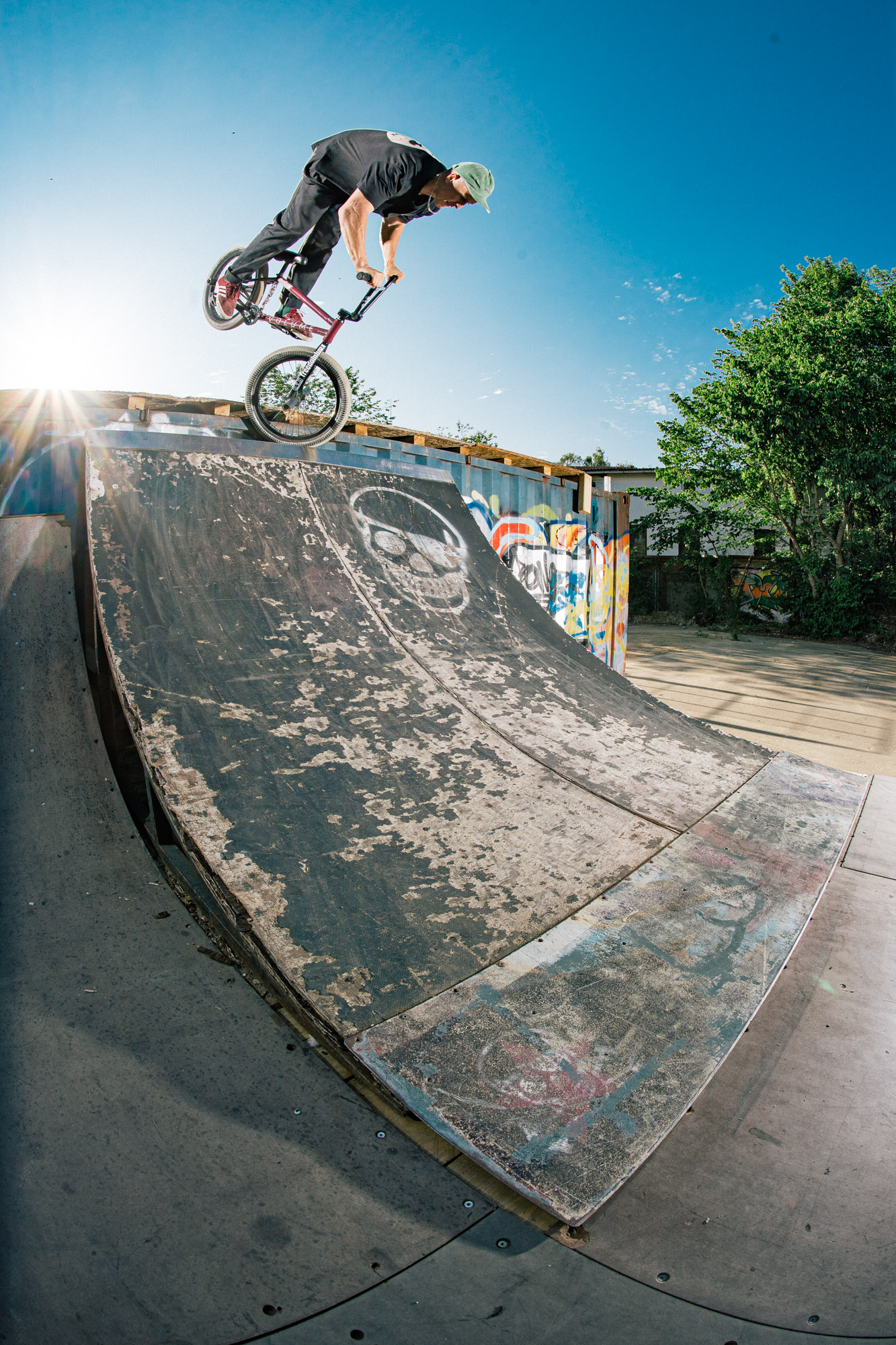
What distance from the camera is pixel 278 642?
10.6ft

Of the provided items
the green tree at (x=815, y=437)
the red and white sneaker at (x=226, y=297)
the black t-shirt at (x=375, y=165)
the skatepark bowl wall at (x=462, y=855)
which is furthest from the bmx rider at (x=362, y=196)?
the green tree at (x=815, y=437)

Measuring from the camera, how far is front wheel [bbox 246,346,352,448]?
4.49 meters

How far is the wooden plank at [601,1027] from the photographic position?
1.55 metres

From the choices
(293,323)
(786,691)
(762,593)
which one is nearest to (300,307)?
(293,323)

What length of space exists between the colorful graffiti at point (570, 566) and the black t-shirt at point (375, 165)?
3.69 meters

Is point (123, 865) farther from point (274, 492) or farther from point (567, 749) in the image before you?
point (274, 492)

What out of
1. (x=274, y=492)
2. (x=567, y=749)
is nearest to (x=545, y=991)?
(x=567, y=749)

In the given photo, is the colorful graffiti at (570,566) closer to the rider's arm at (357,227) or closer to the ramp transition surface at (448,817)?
the ramp transition surface at (448,817)

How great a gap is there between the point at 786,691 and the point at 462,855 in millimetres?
9072

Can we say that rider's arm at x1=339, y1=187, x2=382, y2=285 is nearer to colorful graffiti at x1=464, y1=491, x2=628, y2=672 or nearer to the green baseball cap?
the green baseball cap

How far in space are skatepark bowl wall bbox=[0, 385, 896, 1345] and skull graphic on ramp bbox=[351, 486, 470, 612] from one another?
0.09ft

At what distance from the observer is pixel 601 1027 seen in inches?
74.3

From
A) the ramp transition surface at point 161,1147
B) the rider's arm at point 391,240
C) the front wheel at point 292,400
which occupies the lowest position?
the ramp transition surface at point 161,1147

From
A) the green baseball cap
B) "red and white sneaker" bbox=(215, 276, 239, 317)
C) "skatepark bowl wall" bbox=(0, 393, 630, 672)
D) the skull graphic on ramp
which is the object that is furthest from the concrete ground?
"red and white sneaker" bbox=(215, 276, 239, 317)
